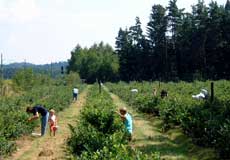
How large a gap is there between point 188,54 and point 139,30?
2216cm

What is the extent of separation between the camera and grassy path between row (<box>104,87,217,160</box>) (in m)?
16.6

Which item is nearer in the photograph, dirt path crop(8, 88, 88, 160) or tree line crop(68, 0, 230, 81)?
dirt path crop(8, 88, 88, 160)

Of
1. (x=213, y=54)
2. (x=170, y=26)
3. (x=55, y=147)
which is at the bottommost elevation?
(x=55, y=147)

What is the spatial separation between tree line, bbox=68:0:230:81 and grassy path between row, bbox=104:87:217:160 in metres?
46.0

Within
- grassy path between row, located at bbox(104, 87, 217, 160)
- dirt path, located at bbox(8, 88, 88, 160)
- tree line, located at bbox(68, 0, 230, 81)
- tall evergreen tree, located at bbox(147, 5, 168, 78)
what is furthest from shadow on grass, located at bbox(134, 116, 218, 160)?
tall evergreen tree, located at bbox(147, 5, 168, 78)

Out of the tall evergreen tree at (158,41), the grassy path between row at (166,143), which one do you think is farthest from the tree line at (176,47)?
the grassy path between row at (166,143)

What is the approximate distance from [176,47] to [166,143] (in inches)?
2470

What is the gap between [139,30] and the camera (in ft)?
316

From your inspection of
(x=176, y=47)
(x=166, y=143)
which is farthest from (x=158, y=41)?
(x=166, y=143)

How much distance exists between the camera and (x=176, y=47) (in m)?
81.3

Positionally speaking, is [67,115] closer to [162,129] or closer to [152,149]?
[162,129]

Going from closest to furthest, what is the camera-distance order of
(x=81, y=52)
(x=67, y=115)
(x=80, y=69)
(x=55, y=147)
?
1. (x=55, y=147)
2. (x=67, y=115)
3. (x=80, y=69)
4. (x=81, y=52)

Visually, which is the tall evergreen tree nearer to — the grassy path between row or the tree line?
the tree line

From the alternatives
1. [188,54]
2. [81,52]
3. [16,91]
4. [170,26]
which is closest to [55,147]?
[16,91]
